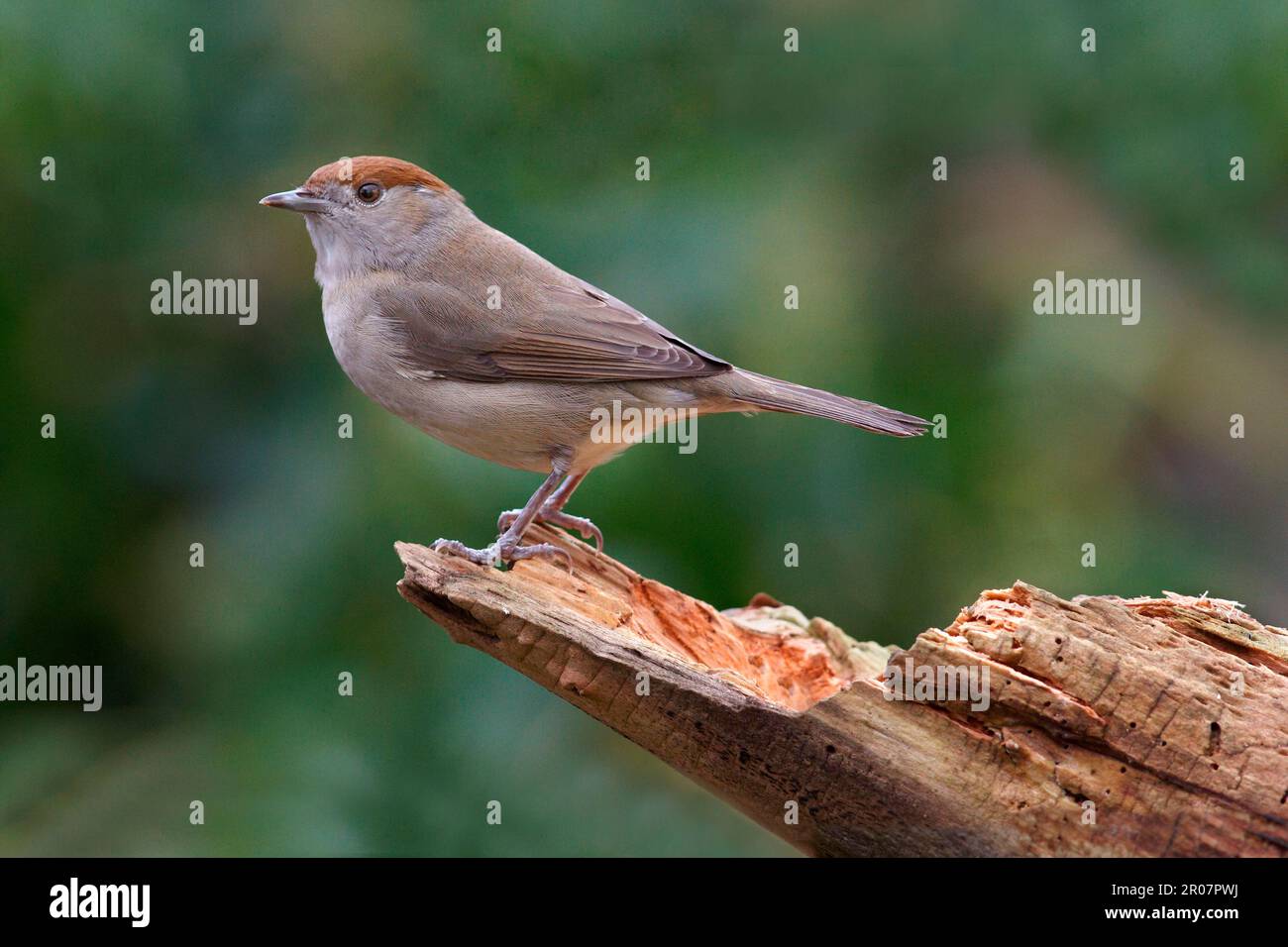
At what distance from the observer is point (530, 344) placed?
4.64 m

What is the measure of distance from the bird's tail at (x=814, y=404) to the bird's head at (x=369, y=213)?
1301mm

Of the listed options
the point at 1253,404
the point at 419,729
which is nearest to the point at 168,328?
the point at 419,729

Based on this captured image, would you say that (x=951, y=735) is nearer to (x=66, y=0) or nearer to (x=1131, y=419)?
(x=1131, y=419)

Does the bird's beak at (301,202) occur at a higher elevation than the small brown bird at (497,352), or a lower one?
higher

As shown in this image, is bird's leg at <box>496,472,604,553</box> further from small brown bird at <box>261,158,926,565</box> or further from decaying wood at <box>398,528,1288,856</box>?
decaying wood at <box>398,528,1288,856</box>

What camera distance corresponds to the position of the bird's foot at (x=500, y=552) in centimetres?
426

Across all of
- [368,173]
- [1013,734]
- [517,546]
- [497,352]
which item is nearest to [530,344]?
[497,352]

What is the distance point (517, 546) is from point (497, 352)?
0.70m

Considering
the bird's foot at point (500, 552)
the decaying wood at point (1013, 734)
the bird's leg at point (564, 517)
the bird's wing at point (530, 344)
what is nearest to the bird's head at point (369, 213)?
the bird's wing at point (530, 344)

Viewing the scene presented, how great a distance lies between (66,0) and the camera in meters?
4.87

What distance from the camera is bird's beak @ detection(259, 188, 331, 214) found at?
15.7 ft

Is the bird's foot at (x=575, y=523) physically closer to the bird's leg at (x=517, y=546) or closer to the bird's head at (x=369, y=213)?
the bird's leg at (x=517, y=546)

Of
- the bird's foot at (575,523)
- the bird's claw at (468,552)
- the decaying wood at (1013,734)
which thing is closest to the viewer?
the decaying wood at (1013,734)

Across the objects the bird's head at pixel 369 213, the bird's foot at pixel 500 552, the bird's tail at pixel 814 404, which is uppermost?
the bird's head at pixel 369 213
